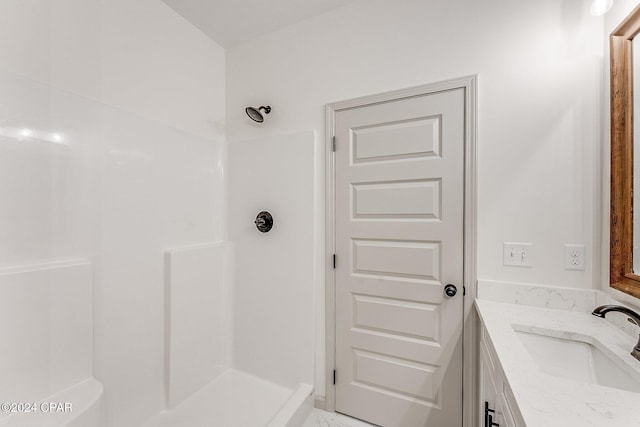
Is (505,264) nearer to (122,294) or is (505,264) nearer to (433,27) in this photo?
(433,27)

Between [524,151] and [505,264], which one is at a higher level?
[524,151]

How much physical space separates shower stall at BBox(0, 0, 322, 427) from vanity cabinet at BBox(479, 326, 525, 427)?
1.03 m

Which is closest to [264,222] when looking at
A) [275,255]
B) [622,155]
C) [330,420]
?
[275,255]

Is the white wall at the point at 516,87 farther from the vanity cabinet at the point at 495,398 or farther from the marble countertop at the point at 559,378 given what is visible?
the vanity cabinet at the point at 495,398

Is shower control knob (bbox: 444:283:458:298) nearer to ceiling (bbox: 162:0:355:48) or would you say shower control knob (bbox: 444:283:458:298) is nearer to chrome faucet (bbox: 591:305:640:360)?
chrome faucet (bbox: 591:305:640:360)

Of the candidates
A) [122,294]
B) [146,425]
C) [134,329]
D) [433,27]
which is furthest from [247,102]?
[146,425]

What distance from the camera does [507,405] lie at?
30.3 inches

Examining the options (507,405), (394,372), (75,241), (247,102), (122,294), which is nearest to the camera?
(507,405)

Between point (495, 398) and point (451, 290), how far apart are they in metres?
0.56

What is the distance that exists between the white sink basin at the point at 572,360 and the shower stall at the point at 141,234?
1.21m

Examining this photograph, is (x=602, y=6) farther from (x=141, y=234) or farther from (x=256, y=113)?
(x=141, y=234)

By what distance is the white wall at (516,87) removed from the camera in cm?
124

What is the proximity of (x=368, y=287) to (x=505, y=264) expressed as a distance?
0.76 metres

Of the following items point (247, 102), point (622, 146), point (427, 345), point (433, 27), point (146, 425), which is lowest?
point (146, 425)
